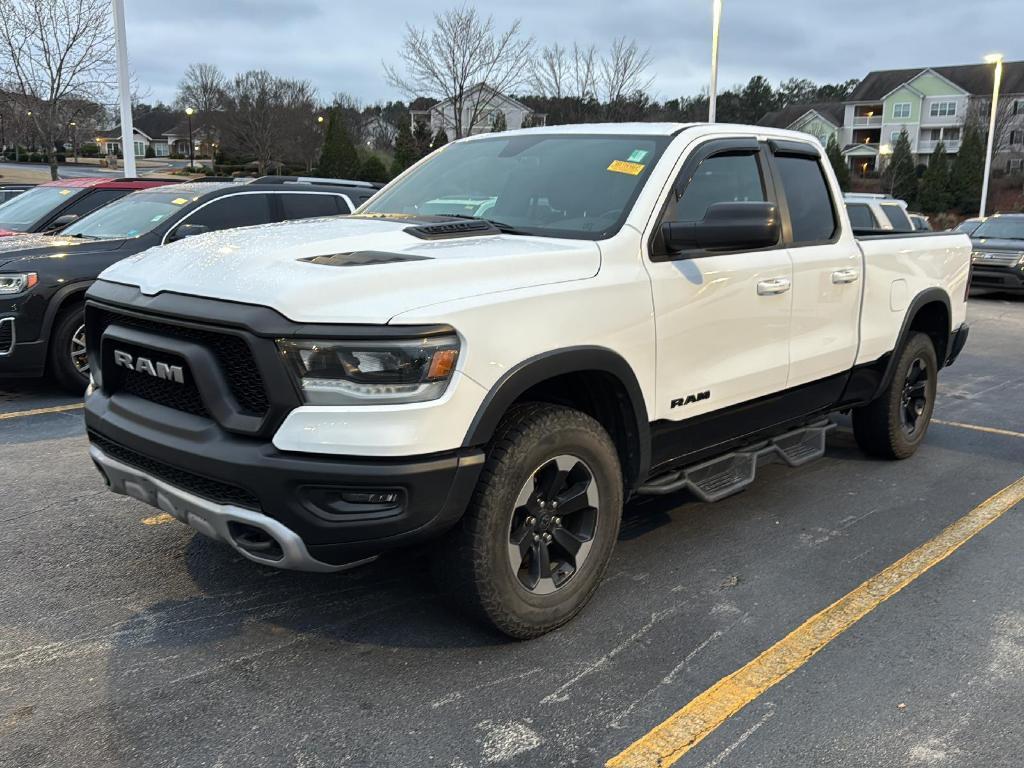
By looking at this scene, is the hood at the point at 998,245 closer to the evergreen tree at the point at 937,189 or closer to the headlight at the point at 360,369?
the headlight at the point at 360,369

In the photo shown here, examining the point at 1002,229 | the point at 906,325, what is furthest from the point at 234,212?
the point at 1002,229

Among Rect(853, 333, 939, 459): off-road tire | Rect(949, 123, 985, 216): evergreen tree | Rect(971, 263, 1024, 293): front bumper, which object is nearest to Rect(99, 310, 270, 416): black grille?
Rect(853, 333, 939, 459): off-road tire

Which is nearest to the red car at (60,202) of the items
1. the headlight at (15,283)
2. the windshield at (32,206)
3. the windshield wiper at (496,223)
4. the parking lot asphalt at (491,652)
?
the windshield at (32,206)

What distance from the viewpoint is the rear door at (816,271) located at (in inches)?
177

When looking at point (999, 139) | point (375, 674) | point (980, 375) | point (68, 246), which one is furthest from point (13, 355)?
point (999, 139)

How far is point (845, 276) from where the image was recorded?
479cm

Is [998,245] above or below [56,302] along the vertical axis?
above

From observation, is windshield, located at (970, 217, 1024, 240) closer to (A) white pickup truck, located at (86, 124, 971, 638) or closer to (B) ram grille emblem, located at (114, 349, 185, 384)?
(A) white pickup truck, located at (86, 124, 971, 638)

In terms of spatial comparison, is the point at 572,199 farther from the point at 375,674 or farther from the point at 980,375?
the point at 980,375

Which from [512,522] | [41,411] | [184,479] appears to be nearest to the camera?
[184,479]

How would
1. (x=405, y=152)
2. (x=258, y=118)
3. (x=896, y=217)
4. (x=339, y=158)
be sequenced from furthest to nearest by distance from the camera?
(x=258, y=118), (x=339, y=158), (x=405, y=152), (x=896, y=217)

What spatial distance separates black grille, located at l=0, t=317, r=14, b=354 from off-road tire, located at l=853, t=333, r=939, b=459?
6.22 meters

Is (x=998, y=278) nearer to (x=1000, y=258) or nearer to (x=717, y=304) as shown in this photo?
(x=1000, y=258)

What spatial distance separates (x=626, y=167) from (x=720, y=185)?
0.57 m
